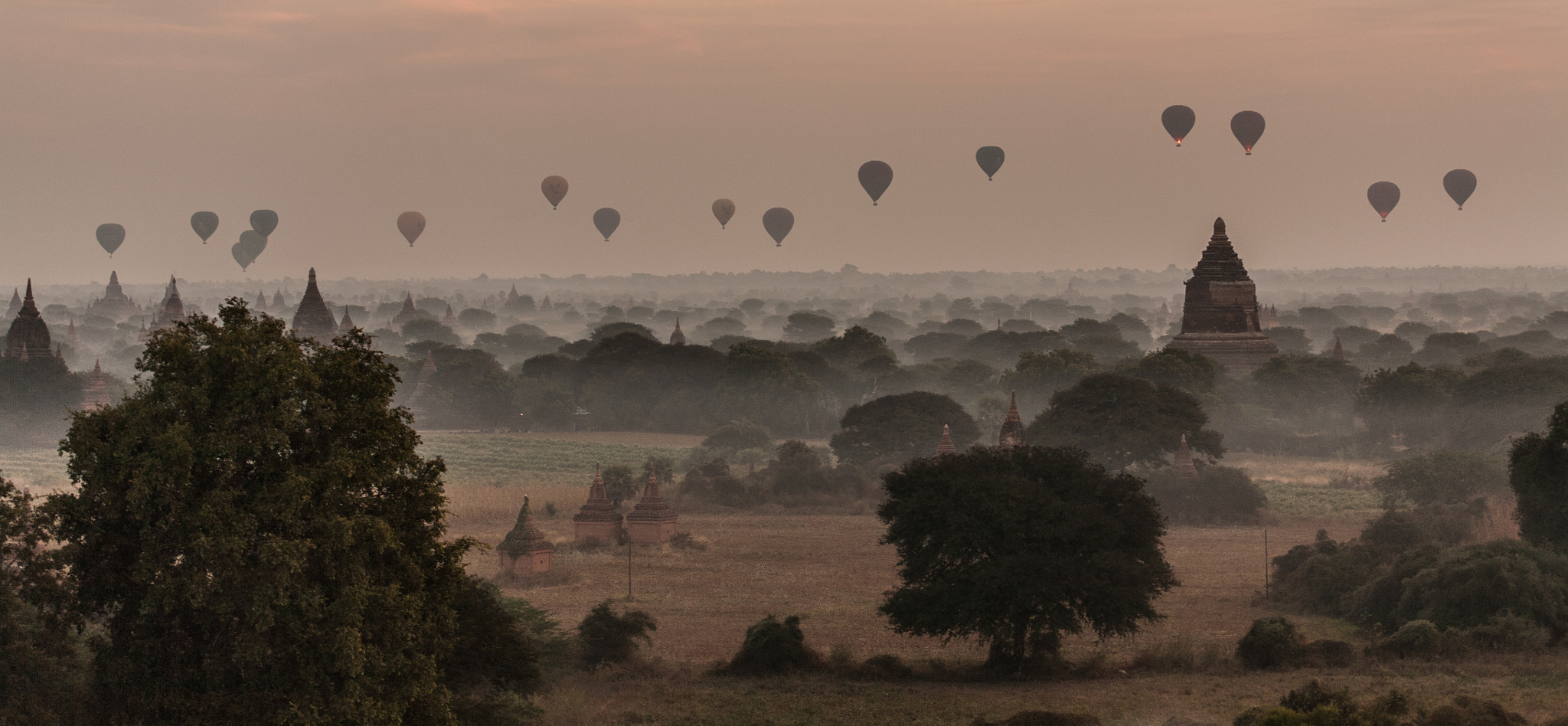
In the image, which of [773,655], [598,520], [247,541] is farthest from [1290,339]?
[247,541]

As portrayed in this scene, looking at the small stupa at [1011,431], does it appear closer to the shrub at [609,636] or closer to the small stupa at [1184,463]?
the small stupa at [1184,463]

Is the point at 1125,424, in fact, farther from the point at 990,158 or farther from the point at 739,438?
the point at 990,158

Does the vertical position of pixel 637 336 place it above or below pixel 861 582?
above

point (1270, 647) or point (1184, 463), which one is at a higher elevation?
point (1184, 463)

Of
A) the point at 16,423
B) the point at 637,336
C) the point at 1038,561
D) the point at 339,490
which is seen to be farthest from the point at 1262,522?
the point at 16,423

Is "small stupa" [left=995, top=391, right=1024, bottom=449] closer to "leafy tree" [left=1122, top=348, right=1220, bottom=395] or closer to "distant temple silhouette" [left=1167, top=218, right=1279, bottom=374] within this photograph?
"leafy tree" [left=1122, top=348, right=1220, bottom=395]

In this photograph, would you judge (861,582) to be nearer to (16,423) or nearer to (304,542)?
(304,542)

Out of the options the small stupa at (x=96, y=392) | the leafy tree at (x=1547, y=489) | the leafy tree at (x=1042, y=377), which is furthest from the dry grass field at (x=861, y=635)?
the leafy tree at (x=1042, y=377)
